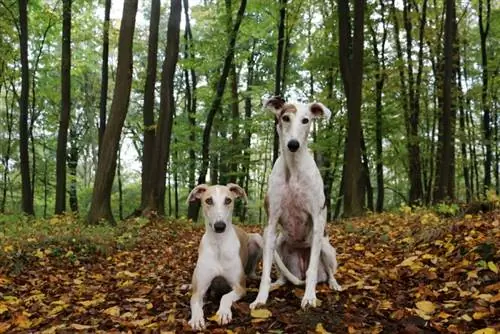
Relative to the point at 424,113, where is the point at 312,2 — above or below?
Result: above

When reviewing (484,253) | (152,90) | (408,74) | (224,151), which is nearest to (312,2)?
(408,74)

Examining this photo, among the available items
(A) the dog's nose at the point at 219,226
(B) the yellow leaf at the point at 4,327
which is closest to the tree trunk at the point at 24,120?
(B) the yellow leaf at the point at 4,327

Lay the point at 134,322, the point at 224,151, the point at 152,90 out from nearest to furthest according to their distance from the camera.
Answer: the point at 134,322
the point at 152,90
the point at 224,151

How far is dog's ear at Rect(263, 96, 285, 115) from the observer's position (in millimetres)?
4773

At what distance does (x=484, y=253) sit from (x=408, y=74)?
16633 millimetres

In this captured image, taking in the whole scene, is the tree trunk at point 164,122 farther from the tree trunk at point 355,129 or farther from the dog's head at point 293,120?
the dog's head at point 293,120

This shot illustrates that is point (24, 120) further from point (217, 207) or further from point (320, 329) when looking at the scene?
point (320, 329)

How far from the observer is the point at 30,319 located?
17.5ft

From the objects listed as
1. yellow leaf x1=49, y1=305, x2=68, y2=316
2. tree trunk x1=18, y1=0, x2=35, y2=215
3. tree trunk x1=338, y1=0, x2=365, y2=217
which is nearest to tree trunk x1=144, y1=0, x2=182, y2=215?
tree trunk x1=18, y1=0, x2=35, y2=215

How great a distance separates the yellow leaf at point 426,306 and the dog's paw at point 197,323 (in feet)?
6.36

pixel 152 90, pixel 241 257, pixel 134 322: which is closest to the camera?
pixel 134 322

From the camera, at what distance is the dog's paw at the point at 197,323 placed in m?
4.31

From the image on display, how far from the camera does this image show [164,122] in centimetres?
1731

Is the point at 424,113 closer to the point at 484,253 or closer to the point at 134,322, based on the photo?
the point at 484,253
